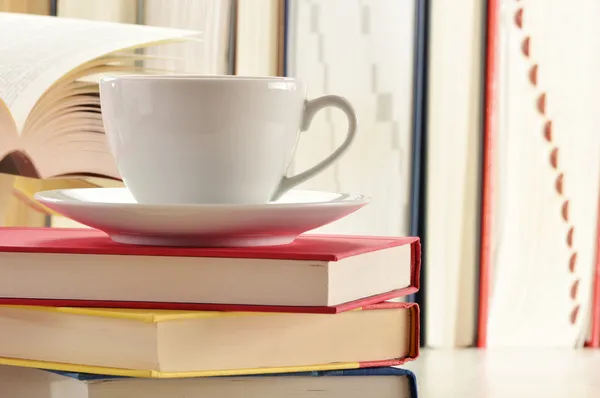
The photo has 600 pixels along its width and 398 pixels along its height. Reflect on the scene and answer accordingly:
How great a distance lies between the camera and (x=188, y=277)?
0.52 metres

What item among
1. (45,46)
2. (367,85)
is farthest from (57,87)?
(367,85)

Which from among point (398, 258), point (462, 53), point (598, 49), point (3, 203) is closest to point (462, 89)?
point (462, 53)

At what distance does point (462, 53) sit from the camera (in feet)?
2.93

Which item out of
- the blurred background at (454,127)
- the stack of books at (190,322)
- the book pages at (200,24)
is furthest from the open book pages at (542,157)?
the stack of books at (190,322)

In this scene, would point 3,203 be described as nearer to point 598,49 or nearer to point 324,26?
point 324,26

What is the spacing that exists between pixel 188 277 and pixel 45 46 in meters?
0.34

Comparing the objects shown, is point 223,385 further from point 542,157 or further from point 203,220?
point 542,157

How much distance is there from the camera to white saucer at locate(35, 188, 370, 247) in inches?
20.1

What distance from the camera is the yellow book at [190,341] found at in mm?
509

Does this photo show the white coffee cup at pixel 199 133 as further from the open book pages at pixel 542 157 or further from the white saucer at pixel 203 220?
the open book pages at pixel 542 157

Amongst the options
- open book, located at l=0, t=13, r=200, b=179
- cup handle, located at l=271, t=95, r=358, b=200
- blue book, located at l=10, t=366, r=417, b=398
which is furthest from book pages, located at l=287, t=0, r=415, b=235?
blue book, located at l=10, t=366, r=417, b=398

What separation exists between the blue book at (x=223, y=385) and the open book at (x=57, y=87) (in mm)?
244

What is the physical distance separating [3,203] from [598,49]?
0.57 m

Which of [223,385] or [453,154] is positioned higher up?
[453,154]
